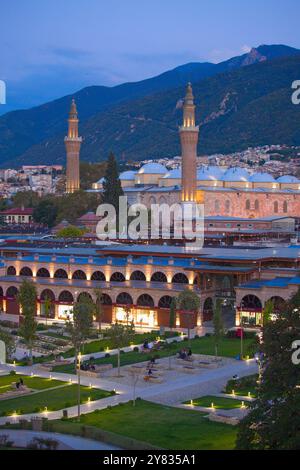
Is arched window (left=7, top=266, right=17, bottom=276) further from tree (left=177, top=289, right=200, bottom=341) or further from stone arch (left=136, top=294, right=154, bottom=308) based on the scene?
tree (left=177, top=289, right=200, bottom=341)

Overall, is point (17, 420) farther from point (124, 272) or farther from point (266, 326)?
point (124, 272)

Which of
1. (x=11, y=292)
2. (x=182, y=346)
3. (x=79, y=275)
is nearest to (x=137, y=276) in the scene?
(x=79, y=275)

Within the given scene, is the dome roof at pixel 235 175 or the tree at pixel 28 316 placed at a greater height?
the dome roof at pixel 235 175

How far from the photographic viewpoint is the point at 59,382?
35.8m

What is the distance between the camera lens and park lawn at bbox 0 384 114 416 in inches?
1217

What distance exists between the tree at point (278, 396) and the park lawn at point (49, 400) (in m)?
10.8

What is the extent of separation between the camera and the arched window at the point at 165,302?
51306mm

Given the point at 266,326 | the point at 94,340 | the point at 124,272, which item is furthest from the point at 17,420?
the point at 124,272

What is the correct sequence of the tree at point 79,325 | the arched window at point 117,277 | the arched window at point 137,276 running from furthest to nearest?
the arched window at point 117,277
the arched window at point 137,276
the tree at point 79,325

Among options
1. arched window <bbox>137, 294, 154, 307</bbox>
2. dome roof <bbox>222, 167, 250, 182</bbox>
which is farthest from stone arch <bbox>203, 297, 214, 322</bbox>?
dome roof <bbox>222, 167, 250, 182</bbox>

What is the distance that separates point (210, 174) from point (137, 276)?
57.1m

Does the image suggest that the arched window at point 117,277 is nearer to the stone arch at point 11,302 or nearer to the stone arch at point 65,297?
the stone arch at point 65,297

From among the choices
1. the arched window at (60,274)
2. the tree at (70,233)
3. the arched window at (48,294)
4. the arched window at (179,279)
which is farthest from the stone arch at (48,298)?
the tree at (70,233)

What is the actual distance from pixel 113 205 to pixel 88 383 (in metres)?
60.9
